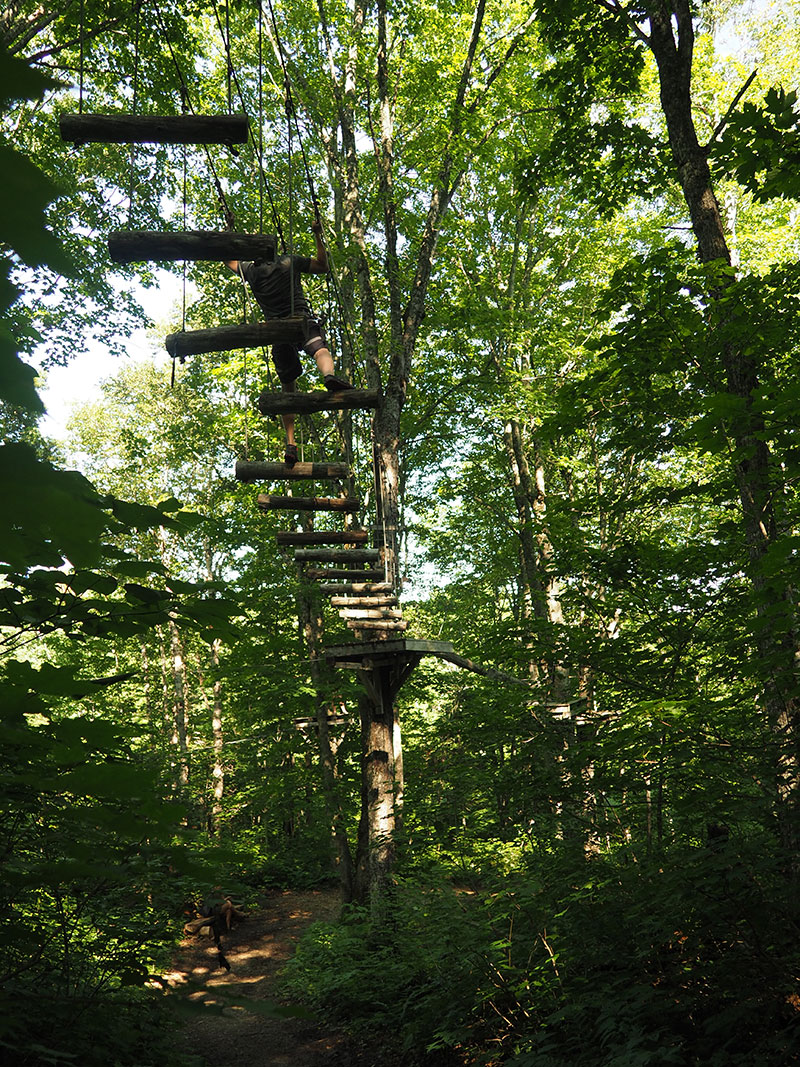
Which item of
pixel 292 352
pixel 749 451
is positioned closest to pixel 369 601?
pixel 292 352

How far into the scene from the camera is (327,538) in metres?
7.04

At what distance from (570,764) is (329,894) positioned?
11915 millimetres

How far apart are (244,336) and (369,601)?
435 centimetres

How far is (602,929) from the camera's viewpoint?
4461 millimetres

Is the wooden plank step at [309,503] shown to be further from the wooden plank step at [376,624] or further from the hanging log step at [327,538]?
the wooden plank step at [376,624]

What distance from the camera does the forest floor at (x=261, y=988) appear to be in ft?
21.5

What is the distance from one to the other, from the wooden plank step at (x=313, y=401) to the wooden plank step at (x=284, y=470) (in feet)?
2.08

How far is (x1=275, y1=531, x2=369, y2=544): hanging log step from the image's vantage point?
22.7ft

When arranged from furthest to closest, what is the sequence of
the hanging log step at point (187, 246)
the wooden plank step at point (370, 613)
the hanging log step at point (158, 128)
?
the wooden plank step at point (370, 613)
the hanging log step at point (187, 246)
the hanging log step at point (158, 128)

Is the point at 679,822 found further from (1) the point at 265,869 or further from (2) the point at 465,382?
(1) the point at 265,869

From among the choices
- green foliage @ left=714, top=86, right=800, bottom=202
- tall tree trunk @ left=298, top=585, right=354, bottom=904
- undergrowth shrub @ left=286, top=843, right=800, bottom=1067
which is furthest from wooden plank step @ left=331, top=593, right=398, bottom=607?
green foliage @ left=714, top=86, right=800, bottom=202

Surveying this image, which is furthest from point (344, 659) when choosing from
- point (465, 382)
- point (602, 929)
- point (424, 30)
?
point (424, 30)

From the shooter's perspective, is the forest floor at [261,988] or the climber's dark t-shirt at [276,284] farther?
the forest floor at [261,988]

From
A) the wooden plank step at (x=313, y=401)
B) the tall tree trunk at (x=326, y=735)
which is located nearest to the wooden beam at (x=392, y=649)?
the tall tree trunk at (x=326, y=735)
